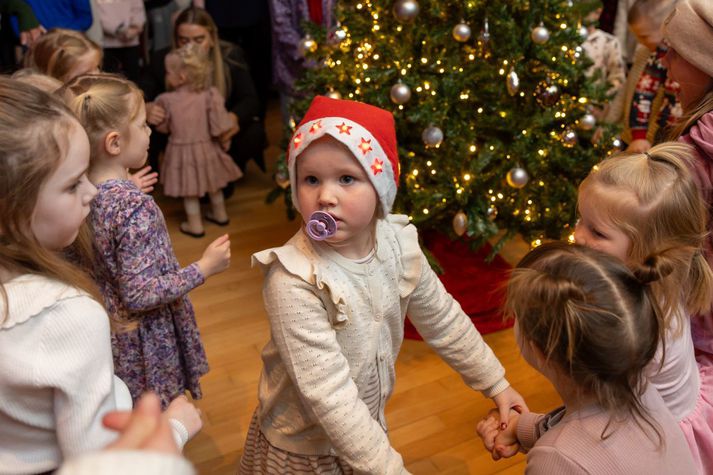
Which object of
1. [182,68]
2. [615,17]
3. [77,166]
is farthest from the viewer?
[615,17]

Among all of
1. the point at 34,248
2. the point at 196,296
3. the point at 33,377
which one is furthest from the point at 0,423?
the point at 196,296

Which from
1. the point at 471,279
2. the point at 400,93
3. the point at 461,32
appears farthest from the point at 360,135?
the point at 471,279

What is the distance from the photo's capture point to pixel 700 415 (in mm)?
1382

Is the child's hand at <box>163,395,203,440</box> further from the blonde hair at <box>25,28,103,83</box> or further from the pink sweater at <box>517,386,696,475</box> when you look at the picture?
the blonde hair at <box>25,28,103,83</box>

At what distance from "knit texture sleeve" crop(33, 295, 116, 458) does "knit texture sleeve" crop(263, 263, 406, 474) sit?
359 millimetres

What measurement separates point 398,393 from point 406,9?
1.37 meters

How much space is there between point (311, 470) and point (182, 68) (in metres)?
2.37

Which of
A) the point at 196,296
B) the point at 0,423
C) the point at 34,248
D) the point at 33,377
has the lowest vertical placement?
the point at 196,296

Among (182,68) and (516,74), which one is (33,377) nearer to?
(516,74)

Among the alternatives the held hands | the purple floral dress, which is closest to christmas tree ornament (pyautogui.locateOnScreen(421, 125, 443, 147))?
the purple floral dress

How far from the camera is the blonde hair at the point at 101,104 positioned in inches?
65.2

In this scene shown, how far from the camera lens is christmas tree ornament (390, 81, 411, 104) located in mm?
2350

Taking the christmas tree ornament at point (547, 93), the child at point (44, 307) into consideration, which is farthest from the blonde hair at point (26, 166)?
the christmas tree ornament at point (547, 93)

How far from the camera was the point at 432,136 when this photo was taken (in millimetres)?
2369
